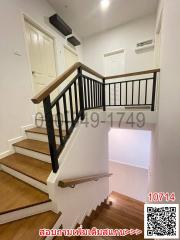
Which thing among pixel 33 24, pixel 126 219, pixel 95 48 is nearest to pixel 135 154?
pixel 126 219

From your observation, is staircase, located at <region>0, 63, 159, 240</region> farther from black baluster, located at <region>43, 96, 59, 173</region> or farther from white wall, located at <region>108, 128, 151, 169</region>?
white wall, located at <region>108, 128, 151, 169</region>

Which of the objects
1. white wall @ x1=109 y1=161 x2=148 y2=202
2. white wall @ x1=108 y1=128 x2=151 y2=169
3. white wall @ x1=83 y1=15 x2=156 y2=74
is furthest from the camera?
white wall @ x1=108 y1=128 x2=151 y2=169

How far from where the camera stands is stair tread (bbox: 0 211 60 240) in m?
1.07

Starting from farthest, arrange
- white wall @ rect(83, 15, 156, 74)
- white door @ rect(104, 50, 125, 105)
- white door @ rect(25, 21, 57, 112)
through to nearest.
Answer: white door @ rect(104, 50, 125, 105)
white wall @ rect(83, 15, 156, 74)
white door @ rect(25, 21, 57, 112)

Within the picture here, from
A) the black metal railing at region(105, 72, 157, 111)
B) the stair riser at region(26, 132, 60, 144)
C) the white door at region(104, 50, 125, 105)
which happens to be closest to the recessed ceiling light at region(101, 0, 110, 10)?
the white door at region(104, 50, 125, 105)

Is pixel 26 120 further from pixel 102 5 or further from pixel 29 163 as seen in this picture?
pixel 102 5

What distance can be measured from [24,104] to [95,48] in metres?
3.20

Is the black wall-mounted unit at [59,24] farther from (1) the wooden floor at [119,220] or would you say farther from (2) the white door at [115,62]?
(1) the wooden floor at [119,220]

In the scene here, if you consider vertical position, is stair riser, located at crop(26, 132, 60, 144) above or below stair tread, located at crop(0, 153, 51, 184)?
above

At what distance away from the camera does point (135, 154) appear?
5133 millimetres

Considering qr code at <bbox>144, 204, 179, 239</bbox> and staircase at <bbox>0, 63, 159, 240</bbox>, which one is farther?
staircase at <bbox>0, 63, 159, 240</bbox>

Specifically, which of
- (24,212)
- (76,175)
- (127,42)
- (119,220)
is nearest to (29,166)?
(24,212)

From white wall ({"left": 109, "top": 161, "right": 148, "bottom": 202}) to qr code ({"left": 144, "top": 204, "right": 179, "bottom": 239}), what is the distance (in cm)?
367

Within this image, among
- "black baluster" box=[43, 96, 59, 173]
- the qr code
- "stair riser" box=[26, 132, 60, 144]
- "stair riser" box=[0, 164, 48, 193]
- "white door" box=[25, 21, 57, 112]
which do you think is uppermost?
"white door" box=[25, 21, 57, 112]
